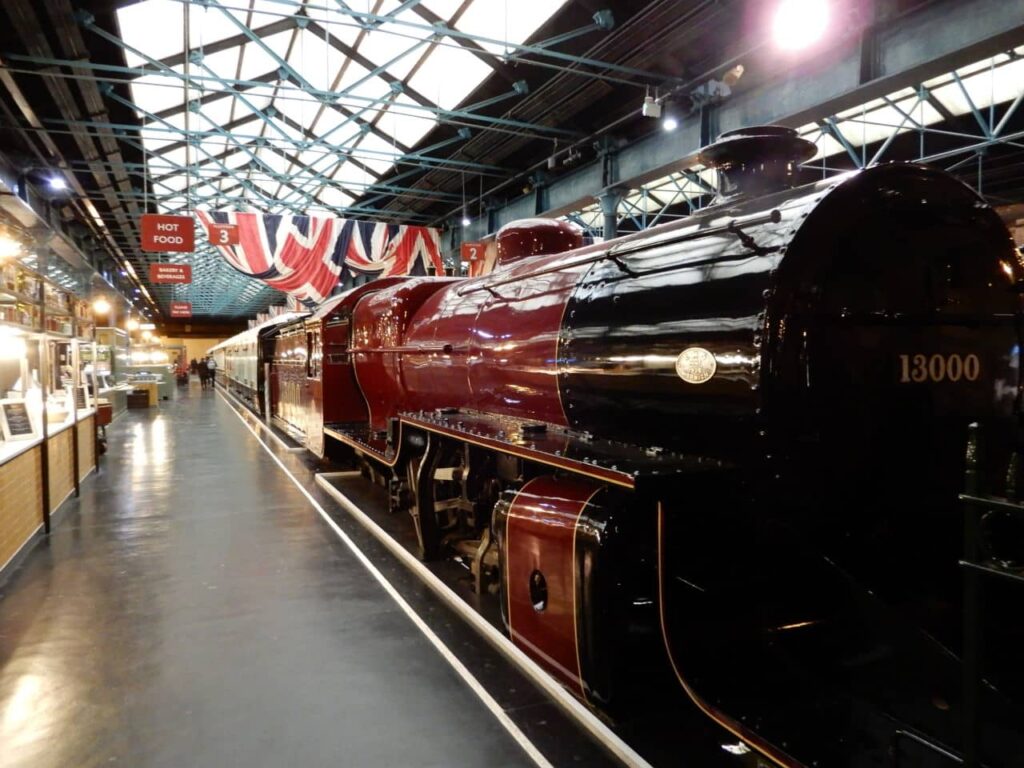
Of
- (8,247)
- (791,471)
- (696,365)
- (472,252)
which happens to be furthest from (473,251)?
(791,471)

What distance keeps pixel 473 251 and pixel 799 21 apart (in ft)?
23.4

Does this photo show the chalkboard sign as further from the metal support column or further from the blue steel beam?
the metal support column

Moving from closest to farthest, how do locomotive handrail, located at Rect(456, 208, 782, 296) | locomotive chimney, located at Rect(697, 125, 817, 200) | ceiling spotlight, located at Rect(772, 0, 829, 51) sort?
locomotive handrail, located at Rect(456, 208, 782, 296), locomotive chimney, located at Rect(697, 125, 817, 200), ceiling spotlight, located at Rect(772, 0, 829, 51)

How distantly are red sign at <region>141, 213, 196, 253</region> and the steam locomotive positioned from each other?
10669 mm

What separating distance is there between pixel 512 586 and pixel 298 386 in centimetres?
720

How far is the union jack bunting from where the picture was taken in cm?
1203

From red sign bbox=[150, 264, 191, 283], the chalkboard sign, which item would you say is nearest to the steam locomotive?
the chalkboard sign

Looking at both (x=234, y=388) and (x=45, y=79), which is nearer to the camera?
(x=45, y=79)

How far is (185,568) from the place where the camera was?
483 cm

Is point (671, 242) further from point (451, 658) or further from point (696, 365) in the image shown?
point (451, 658)

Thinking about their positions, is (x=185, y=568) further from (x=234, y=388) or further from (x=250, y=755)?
(x=234, y=388)

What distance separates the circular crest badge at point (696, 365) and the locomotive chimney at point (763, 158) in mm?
912

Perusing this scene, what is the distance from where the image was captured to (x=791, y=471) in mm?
2303

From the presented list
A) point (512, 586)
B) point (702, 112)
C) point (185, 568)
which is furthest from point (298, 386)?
point (512, 586)
